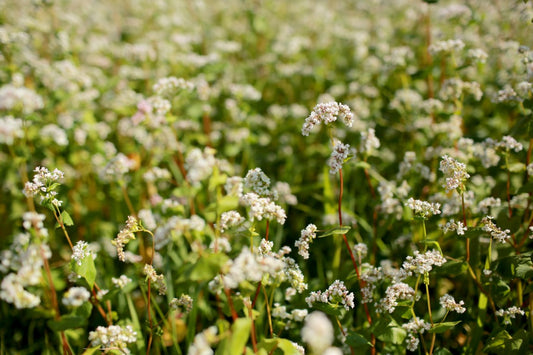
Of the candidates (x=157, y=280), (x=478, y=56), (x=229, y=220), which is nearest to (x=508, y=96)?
(x=478, y=56)

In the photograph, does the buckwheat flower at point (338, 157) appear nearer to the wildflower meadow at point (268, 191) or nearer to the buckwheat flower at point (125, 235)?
the wildflower meadow at point (268, 191)

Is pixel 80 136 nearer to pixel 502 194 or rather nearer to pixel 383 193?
pixel 383 193

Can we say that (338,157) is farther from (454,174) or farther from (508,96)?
(508,96)

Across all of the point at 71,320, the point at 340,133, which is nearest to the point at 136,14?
the point at 340,133

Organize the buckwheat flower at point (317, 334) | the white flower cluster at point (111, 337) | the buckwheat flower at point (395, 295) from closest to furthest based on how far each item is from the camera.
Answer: the buckwheat flower at point (317, 334), the white flower cluster at point (111, 337), the buckwheat flower at point (395, 295)

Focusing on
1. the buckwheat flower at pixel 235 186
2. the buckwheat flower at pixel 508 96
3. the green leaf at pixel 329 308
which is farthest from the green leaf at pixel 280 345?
the buckwheat flower at pixel 508 96

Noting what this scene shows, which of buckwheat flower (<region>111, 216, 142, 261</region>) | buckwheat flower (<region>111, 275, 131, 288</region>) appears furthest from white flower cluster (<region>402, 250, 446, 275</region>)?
buckwheat flower (<region>111, 275, 131, 288</region>)
